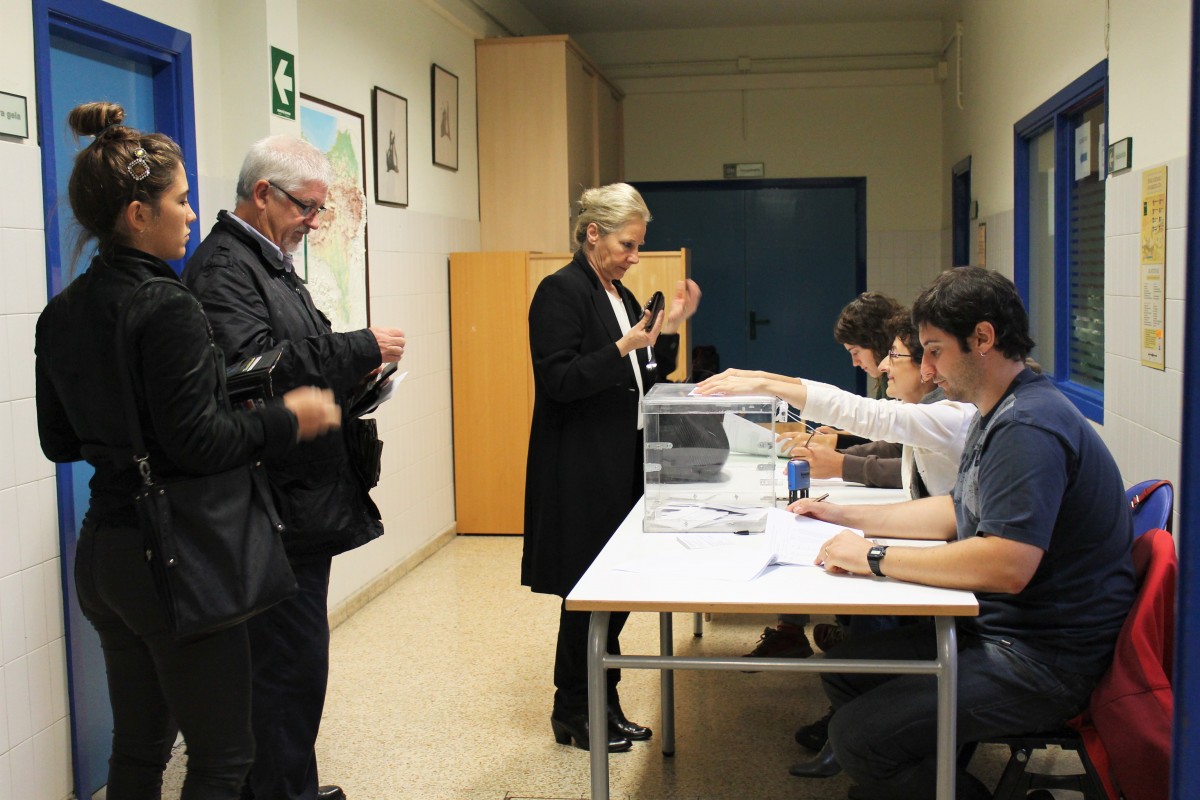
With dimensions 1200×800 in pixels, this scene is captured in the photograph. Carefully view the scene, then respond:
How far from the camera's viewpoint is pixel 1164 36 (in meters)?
3.32

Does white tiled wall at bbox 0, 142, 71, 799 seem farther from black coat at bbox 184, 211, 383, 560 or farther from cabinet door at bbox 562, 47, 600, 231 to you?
cabinet door at bbox 562, 47, 600, 231

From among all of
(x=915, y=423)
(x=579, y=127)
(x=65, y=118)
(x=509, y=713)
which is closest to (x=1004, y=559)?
(x=915, y=423)

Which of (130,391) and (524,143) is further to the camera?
(524,143)

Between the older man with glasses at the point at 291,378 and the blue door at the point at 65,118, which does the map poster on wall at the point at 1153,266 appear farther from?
the blue door at the point at 65,118

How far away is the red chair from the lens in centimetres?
193

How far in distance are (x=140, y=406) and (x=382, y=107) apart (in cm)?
347

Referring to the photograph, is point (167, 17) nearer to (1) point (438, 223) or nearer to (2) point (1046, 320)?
(1) point (438, 223)

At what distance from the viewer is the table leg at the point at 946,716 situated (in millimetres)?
1991

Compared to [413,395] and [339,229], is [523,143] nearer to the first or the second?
[413,395]

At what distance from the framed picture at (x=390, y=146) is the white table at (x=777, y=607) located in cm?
315

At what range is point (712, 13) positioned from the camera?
797 centimetres

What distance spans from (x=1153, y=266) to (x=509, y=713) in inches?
94.0

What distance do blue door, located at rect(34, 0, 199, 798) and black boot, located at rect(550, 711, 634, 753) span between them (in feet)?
4.00

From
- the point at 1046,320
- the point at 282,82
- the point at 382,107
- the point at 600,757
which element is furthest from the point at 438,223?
the point at 600,757
